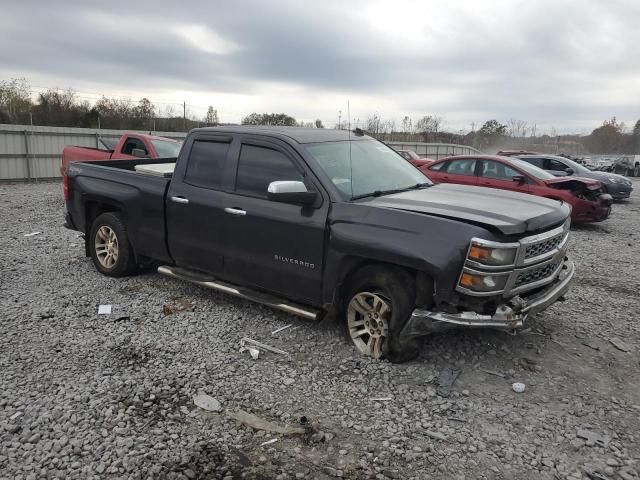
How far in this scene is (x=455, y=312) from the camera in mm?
3883

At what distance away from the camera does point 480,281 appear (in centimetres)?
371

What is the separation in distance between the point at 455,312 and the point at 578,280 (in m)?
3.77

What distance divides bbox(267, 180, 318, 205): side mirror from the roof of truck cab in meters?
0.67

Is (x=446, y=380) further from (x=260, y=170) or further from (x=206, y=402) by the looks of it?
(x=260, y=170)

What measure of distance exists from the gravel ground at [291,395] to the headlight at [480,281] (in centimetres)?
81

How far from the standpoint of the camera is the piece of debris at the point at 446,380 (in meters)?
3.86

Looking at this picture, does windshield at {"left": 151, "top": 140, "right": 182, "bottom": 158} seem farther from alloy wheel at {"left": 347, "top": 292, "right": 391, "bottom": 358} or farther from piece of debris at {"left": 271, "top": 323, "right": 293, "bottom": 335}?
alloy wheel at {"left": 347, "top": 292, "right": 391, "bottom": 358}

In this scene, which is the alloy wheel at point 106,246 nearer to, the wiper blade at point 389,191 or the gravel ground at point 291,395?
the gravel ground at point 291,395

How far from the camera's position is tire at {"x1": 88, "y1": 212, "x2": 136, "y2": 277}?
6230 mm

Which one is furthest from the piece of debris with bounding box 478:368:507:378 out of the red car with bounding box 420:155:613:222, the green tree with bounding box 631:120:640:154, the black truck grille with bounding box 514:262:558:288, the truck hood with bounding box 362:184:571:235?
the green tree with bounding box 631:120:640:154

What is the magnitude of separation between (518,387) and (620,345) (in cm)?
147

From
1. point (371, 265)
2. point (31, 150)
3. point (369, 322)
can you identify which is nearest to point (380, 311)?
point (369, 322)

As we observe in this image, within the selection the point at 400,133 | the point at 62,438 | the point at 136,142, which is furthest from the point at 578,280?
the point at 400,133

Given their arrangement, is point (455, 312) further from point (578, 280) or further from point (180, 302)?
point (578, 280)
